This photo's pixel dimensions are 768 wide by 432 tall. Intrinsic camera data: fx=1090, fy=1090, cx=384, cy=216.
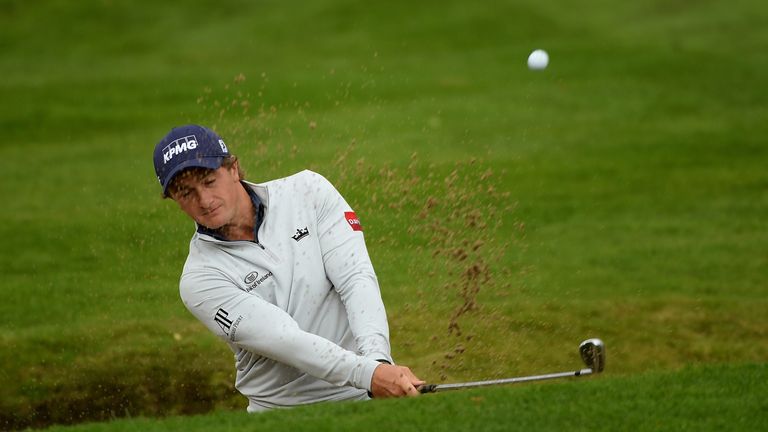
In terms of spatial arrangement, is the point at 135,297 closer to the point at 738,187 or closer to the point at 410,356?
the point at 410,356

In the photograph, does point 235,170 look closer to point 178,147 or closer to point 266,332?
point 178,147

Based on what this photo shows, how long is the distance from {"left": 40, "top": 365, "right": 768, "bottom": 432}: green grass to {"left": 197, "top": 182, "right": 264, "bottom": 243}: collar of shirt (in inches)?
33.1

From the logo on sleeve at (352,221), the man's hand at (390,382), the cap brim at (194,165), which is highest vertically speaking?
the cap brim at (194,165)

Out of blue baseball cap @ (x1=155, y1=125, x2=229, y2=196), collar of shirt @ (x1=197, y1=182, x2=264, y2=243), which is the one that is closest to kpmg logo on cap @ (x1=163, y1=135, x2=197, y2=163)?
blue baseball cap @ (x1=155, y1=125, x2=229, y2=196)

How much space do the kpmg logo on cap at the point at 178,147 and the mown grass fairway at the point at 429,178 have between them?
1.55 m

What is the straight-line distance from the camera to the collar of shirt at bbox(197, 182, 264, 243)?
5191 mm

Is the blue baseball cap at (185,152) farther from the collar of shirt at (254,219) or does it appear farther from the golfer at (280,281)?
the collar of shirt at (254,219)

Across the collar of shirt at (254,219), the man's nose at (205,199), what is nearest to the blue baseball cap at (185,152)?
the man's nose at (205,199)

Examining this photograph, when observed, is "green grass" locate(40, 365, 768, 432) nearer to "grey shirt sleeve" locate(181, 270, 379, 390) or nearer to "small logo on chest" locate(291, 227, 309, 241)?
"grey shirt sleeve" locate(181, 270, 379, 390)

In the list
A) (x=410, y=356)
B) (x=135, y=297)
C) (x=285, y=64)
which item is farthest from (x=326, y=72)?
(x=410, y=356)

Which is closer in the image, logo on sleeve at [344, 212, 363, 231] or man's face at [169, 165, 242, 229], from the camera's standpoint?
man's face at [169, 165, 242, 229]

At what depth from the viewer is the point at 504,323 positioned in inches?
356

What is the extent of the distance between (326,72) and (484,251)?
28.4 feet

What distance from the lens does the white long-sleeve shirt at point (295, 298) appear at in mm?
4926
